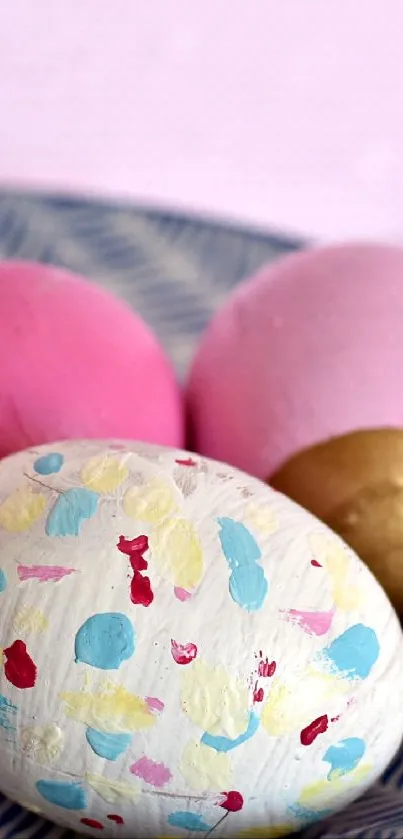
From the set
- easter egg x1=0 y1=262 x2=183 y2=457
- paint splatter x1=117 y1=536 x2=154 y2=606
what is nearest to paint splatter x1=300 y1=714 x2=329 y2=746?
paint splatter x1=117 y1=536 x2=154 y2=606

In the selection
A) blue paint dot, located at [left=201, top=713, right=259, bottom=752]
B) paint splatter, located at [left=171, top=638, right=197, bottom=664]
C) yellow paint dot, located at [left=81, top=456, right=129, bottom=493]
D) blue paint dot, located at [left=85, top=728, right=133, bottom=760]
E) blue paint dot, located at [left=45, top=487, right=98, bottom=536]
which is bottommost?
blue paint dot, located at [left=85, top=728, right=133, bottom=760]

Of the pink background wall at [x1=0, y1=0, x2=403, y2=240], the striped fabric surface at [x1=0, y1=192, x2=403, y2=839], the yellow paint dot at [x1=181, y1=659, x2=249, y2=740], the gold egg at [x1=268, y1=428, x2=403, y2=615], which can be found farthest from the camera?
the pink background wall at [x1=0, y1=0, x2=403, y2=240]

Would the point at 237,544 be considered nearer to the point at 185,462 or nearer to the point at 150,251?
the point at 185,462

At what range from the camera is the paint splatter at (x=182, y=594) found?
1.58 ft

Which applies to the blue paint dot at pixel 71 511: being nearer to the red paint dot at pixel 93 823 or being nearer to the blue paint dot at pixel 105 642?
the blue paint dot at pixel 105 642

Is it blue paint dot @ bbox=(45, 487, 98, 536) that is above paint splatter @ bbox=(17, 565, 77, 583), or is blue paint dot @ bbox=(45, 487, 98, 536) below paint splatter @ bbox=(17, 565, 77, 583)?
above

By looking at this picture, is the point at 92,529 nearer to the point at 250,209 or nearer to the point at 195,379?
the point at 195,379

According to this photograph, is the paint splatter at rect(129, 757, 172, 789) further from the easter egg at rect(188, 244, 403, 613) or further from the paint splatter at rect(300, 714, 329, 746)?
the easter egg at rect(188, 244, 403, 613)

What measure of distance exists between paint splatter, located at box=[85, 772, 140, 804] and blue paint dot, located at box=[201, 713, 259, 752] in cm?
5

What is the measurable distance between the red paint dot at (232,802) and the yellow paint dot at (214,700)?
0.04 m

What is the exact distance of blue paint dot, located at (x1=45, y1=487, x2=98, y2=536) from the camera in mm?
499

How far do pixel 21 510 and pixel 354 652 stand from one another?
185 mm

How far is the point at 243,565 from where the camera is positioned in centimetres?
50

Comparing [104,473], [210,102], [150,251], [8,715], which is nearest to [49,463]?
[104,473]
